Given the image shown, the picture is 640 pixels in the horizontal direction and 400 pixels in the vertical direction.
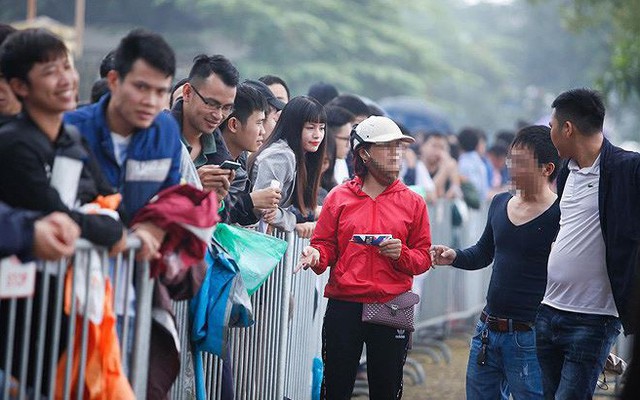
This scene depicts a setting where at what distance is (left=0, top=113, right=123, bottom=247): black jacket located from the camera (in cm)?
435

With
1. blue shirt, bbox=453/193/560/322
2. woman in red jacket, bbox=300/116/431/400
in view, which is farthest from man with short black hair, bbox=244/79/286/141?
blue shirt, bbox=453/193/560/322

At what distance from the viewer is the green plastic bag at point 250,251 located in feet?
20.7

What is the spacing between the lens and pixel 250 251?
652 centimetres

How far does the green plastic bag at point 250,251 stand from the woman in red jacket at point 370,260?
27 cm

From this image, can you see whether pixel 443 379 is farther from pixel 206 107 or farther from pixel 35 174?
pixel 35 174

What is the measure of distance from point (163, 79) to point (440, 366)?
748 cm

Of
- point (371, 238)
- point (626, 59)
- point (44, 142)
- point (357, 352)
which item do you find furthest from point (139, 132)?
point (626, 59)

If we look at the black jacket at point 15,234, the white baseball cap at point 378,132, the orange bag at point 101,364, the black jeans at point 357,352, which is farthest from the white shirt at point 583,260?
the black jacket at point 15,234

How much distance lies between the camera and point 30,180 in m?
4.35

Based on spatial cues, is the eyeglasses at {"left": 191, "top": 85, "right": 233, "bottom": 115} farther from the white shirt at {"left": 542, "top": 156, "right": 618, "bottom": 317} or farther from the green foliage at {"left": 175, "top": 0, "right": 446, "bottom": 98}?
the green foliage at {"left": 175, "top": 0, "right": 446, "bottom": 98}

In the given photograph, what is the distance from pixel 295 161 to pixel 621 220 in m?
2.26

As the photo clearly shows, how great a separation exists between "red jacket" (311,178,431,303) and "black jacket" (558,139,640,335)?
3.47ft

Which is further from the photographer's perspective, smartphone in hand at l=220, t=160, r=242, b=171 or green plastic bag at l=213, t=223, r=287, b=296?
green plastic bag at l=213, t=223, r=287, b=296

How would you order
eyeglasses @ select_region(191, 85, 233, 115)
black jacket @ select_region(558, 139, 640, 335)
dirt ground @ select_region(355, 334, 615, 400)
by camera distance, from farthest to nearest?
dirt ground @ select_region(355, 334, 615, 400) < black jacket @ select_region(558, 139, 640, 335) < eyeglasses @ select_region(191, 85, 233, 115)
